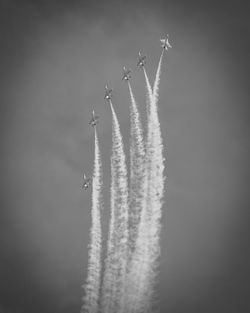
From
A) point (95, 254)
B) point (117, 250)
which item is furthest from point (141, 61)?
point (117, 250)

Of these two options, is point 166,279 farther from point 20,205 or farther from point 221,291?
point 20,205

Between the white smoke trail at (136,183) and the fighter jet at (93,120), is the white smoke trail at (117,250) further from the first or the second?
the fighter jet at (93,120)

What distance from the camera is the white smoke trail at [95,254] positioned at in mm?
81688

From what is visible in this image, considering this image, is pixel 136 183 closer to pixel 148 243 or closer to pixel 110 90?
pixel 148 243

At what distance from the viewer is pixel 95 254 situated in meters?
82.7

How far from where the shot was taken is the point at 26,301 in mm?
165625

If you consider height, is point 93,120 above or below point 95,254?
above

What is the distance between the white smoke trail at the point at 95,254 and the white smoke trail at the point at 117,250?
6.82 feet

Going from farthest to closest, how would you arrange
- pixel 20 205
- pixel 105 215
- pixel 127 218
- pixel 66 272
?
pixel 20 205 < pixel 66 272 < pixel 105 215 < pixel 127 218

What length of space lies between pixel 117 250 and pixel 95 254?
246 inches

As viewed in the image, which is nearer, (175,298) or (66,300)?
(66,300)

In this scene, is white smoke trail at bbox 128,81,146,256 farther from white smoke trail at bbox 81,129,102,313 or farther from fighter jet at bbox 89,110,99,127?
fighter jet at bbox 89,110,99,127

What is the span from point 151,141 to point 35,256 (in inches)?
4604

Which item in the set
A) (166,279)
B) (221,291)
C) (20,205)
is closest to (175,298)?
(166,279)
